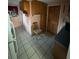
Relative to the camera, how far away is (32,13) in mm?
3646

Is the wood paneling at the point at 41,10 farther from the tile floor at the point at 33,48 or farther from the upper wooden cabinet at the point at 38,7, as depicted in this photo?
the tile floor at the point at 33,48

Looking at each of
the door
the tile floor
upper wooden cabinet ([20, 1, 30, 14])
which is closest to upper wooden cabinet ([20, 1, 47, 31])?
upper wooden cabinet ([20, 1, 30, 14])

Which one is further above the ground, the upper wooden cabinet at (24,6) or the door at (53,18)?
the upper wooden cabinet at (24,6)

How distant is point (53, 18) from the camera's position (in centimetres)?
339

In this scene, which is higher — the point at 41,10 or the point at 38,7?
the point at 38,7

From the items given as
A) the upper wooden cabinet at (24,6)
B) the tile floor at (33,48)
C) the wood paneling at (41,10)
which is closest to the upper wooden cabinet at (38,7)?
the wood paneling at (41,10)

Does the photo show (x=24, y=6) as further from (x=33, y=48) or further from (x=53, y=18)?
(x=33, y=48)

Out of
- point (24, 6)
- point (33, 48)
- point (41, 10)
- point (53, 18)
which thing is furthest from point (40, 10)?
point (33, 48)

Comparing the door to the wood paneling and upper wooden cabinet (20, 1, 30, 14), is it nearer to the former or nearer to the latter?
the wood paneling

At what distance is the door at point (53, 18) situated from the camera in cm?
318

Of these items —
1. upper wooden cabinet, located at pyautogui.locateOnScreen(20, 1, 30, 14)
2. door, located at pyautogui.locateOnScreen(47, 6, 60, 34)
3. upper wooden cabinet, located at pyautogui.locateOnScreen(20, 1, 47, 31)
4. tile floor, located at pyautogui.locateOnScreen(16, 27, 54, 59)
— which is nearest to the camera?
tile floor, located at pyautogui.locateOnScreen(16, 27, 54, 59)

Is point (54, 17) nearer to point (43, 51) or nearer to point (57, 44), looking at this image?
point (43, 51)

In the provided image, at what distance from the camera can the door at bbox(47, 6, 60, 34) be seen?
10.4 feet
